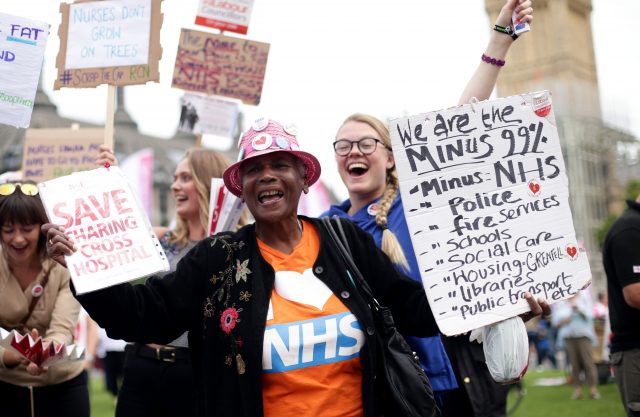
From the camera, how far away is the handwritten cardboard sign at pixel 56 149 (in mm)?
5773

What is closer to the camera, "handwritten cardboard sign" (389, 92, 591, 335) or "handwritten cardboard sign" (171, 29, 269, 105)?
"handwritten cardboard sign" (389, 92, 591, 335)

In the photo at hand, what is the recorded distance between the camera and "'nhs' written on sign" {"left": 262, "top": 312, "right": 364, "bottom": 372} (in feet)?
8.71

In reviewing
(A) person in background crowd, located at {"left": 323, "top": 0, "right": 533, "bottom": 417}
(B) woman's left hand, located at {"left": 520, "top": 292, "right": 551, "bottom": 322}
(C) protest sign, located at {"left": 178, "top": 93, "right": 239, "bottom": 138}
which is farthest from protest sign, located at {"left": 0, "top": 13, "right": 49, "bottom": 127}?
(B) woman's left hand, located at {"left": 520, "top": 292, "right": 551, "bottom": 322}

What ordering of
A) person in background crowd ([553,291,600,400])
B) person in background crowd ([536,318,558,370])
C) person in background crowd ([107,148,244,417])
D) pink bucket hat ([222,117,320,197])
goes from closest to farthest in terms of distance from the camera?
pink bucket hat ([222,117,320,197]) < person in background crowd ([107,148,244,417]) < person in background crowd ([553,291,600,400]) < person in background crowd ([536,318,558,370])

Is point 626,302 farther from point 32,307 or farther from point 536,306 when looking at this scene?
point 32,307

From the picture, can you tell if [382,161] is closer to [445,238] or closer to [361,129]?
[361,129]

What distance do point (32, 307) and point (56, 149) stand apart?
211 cm

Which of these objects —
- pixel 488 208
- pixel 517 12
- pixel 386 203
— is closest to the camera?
pixel 488 208

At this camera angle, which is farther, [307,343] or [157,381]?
[157,381]

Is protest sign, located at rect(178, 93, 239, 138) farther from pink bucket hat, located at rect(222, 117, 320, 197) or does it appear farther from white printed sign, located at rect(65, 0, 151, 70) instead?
pink bucket hat, located at rect(222, 117, 320, 197)

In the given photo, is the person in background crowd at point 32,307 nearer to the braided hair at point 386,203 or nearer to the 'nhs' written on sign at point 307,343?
the braided hair at point 386,203

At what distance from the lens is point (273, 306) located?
8.96 feet

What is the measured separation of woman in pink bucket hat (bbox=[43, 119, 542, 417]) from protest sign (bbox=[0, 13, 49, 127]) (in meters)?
1.70

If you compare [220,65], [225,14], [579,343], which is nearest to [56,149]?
[220,65]
